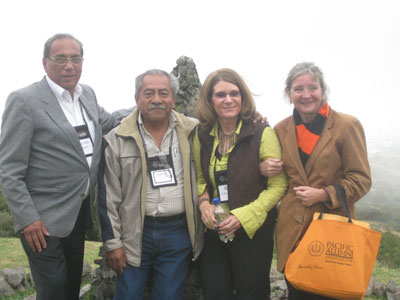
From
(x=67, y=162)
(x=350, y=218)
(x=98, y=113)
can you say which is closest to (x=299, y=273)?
(x=350, y=218)

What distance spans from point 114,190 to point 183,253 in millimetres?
1012

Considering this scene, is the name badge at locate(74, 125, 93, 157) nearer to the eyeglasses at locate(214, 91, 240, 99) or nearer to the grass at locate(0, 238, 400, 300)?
the eyeglasses at locate(214, 91, 240, 99)

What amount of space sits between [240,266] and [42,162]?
229cm

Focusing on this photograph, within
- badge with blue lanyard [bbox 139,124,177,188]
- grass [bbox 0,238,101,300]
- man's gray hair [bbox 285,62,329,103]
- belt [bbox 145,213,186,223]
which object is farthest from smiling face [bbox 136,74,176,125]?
grass [bbox 0,238,101,300]

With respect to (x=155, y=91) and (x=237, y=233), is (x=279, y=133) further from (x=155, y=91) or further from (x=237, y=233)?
(x=155, y=91)

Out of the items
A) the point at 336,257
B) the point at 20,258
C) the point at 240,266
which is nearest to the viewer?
the point at 336,257

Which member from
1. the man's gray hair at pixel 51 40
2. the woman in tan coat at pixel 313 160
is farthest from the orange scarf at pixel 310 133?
the man's gray hair at pixel 51 40

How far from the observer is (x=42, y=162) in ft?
12.1

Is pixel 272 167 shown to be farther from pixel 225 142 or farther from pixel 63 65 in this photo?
pixel 63 65

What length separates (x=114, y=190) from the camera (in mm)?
3799

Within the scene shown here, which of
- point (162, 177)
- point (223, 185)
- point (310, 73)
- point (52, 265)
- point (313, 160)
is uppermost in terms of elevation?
point (310, 73)

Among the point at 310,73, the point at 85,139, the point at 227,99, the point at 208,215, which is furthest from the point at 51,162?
the point at 310,73

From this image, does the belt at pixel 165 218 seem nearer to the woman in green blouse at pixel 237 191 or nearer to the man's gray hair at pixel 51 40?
the woman in green blouse at pixel 237 191

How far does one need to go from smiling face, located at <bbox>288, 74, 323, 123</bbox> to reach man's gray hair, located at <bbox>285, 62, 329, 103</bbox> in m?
0.04
